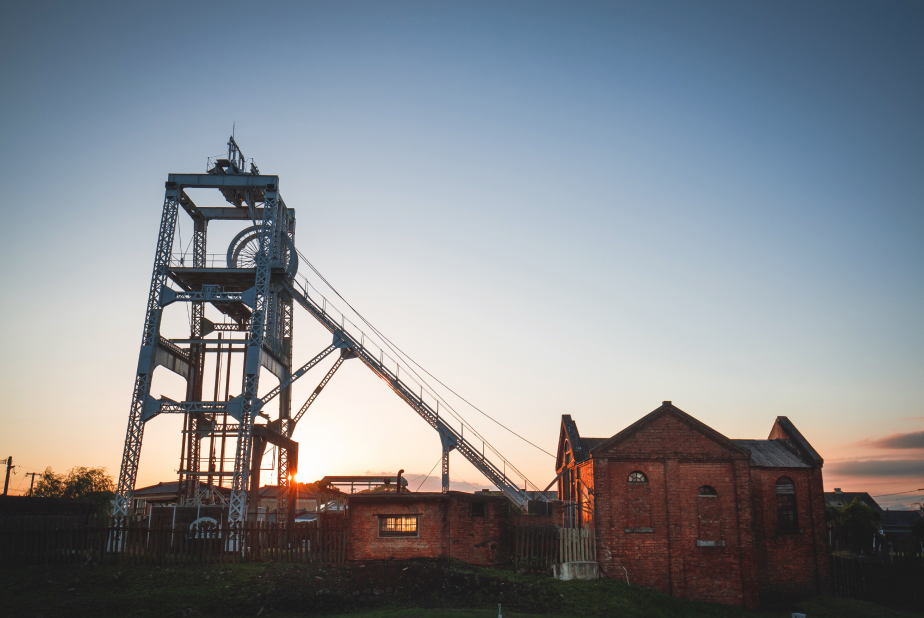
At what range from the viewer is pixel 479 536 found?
2484cm

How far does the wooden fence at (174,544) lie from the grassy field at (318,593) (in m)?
0.92

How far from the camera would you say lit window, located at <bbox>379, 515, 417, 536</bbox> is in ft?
80.5

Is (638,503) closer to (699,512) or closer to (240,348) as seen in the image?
(699,512)

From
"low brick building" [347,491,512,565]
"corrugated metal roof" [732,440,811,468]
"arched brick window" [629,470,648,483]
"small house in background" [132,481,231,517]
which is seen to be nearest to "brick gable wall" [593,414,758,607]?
"arched brick window" [629,470,648,483]

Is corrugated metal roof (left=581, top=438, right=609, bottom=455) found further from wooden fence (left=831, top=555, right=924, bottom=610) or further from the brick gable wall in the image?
wooden fence (left=831, top=555, right=924, bottom=610)

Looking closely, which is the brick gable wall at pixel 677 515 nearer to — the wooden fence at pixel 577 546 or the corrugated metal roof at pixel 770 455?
the wooden fence at pixel 577 546

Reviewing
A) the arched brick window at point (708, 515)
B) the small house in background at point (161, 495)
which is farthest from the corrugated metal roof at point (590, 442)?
the small house in background at point (161, 495)

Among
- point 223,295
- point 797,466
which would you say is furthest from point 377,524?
point 797,466

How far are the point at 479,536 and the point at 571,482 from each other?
6630 millimetres

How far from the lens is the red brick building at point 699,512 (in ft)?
82.7

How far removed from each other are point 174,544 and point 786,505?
977 inches

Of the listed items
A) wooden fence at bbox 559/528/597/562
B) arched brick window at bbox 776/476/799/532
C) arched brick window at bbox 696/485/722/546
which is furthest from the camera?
arched brick window at bbox 776/476/799/532

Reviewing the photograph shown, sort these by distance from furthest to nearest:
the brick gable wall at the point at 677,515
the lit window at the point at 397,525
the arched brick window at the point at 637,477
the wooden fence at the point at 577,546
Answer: the arched brick window at the point at 637,477 → the brick gable wall at the point at 677,515 → the lit window at the point at 397,525 → the wooden fence at the point at 577,546

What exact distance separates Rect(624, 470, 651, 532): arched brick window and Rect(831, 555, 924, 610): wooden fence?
31.1 ft
